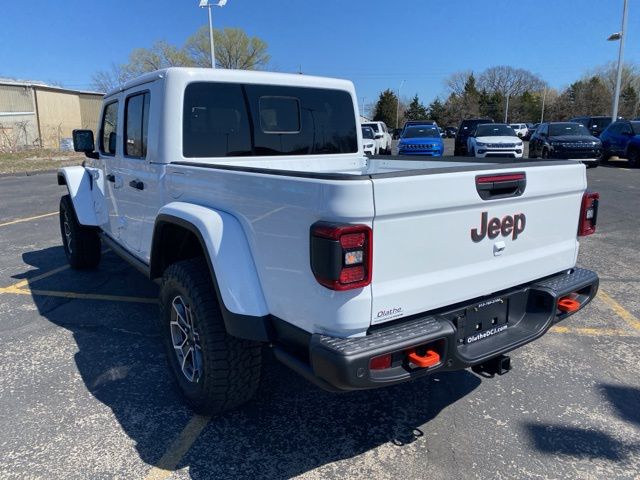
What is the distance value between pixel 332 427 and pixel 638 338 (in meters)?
2.82

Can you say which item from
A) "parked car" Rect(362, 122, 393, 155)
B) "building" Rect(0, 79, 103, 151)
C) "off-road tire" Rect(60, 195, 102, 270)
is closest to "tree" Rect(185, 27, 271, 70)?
"building" Rect(0, 79, 103, 151)

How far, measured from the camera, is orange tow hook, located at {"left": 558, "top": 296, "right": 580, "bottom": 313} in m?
2.96

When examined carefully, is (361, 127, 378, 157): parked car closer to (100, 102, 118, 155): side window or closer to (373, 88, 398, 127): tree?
(100, 102, 118, 155): side window

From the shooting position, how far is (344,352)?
208cm

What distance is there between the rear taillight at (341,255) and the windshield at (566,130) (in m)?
18.5

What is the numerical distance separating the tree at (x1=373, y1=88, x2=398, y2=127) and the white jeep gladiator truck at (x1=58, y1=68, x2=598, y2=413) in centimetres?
8528

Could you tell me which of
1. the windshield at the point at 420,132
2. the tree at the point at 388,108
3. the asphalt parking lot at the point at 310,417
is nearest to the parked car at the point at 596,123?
the windshield at the point at 420,132

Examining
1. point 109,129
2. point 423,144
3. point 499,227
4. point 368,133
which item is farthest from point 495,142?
point 499,227

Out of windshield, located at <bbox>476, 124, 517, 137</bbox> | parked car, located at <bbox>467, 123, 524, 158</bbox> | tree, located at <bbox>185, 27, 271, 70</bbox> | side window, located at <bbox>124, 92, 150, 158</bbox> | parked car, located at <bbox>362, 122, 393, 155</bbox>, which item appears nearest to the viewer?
side window, located at <bbox>124, 92, 150, 158</bbox>

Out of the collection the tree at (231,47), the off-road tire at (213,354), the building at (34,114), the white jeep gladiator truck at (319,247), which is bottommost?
the off-road tire at (213,354)

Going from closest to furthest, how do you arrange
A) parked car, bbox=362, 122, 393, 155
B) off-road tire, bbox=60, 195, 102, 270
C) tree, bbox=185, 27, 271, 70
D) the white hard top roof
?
the white hard top roof, off-road tire, bbox=60, 195, 102, 270, parked car, bbox=362, 122, 393, 155, tree, bbox=185, 27, 271, 70

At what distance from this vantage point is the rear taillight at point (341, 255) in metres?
2.06

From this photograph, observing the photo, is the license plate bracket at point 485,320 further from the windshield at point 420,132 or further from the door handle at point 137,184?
the windshield at point 420,132

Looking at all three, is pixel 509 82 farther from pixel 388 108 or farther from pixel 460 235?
pixel 460 235
